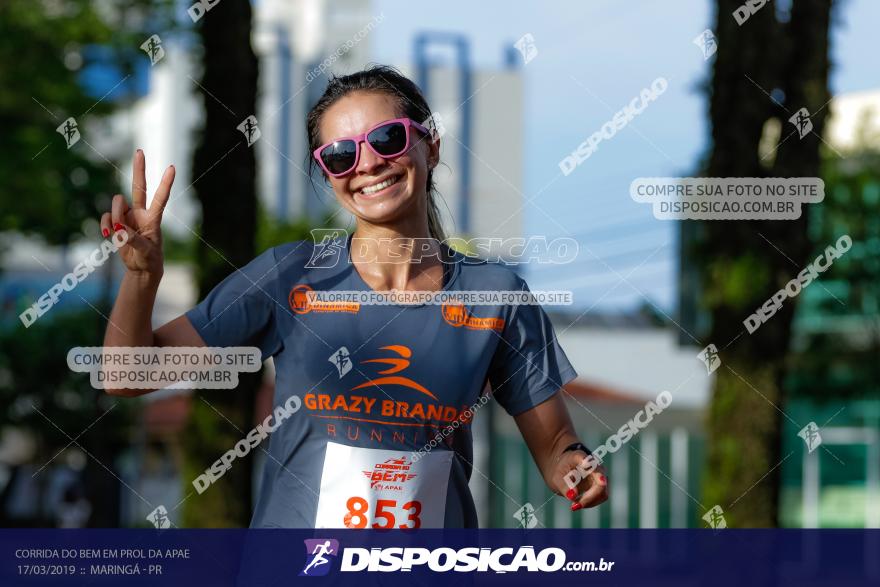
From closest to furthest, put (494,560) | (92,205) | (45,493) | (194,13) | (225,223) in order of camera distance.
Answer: (494,560)
(194,13)
(225,223)
(92,205)
(45,493)

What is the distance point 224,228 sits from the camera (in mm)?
7164

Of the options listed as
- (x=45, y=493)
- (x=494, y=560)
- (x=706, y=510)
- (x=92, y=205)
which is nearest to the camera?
(x=494, y=560)

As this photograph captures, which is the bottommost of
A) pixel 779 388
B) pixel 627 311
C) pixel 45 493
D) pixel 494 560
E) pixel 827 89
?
pixel 494 560

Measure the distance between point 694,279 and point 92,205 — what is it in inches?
245

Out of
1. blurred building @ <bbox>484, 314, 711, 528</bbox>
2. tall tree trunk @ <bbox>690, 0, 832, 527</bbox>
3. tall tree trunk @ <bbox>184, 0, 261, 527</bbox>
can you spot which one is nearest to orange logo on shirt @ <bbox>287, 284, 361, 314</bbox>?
tall tree trunk @ <bbox>184, 0, 261, 527</bbox>

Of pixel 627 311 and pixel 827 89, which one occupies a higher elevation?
pixel 627 311

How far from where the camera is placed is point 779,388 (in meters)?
7.38

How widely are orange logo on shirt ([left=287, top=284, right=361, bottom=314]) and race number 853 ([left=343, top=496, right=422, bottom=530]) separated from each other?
0.51 m

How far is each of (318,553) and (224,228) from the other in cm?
393

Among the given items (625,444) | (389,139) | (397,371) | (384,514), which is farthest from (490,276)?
(625,444)

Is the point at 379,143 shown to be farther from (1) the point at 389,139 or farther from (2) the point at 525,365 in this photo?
(2) the point at 525,365

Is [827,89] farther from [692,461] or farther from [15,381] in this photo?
[15,381]

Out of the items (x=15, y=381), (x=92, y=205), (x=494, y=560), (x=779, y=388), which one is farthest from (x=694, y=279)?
(x=15, y=381)

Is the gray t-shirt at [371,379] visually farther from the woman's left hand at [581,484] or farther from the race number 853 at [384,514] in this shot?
the woman's left hand at [581,484]
